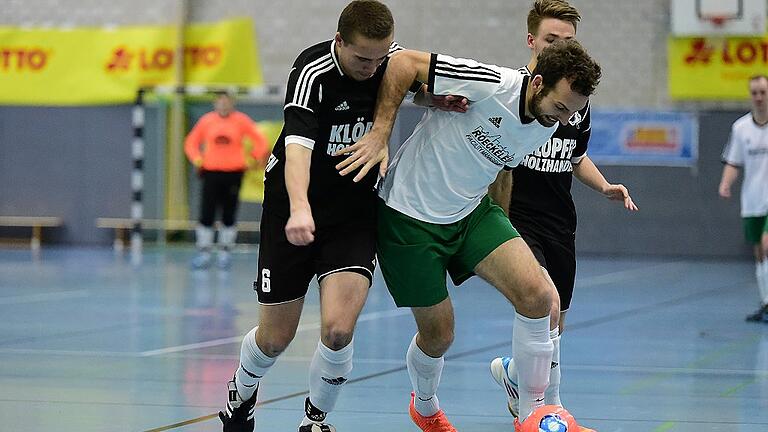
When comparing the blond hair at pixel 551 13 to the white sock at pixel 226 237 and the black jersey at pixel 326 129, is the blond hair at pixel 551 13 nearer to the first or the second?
the black jersey at pixel 326 129

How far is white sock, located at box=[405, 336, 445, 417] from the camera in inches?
214

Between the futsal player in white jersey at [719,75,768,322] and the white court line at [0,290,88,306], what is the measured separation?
610 cm

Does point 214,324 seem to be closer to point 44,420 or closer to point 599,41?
point 44,420

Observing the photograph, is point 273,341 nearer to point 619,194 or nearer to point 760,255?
point 619,194

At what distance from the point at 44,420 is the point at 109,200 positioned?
15.6m

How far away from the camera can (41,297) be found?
12.2 metres

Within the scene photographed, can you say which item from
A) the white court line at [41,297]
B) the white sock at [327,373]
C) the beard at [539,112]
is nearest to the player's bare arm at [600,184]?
the beard at [539,112]

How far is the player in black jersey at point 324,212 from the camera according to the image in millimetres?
4855

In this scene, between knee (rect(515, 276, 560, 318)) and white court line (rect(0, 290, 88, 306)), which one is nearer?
knee (rect(515, 276, 560, 318))

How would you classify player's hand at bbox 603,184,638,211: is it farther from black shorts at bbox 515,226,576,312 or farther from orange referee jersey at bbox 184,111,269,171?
orange referee jersey at bbox 184,111,269,171

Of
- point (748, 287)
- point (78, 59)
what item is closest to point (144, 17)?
point (78, 59)

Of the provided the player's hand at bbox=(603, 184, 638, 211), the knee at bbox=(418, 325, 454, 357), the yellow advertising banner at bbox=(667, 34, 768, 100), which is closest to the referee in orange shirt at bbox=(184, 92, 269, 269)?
the yellow advertising banner at bbox=(667, 34, 768, 100)

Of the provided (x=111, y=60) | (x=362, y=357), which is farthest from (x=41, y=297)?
(x=111, y=60)

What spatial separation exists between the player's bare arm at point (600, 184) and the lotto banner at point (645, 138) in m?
13.7
